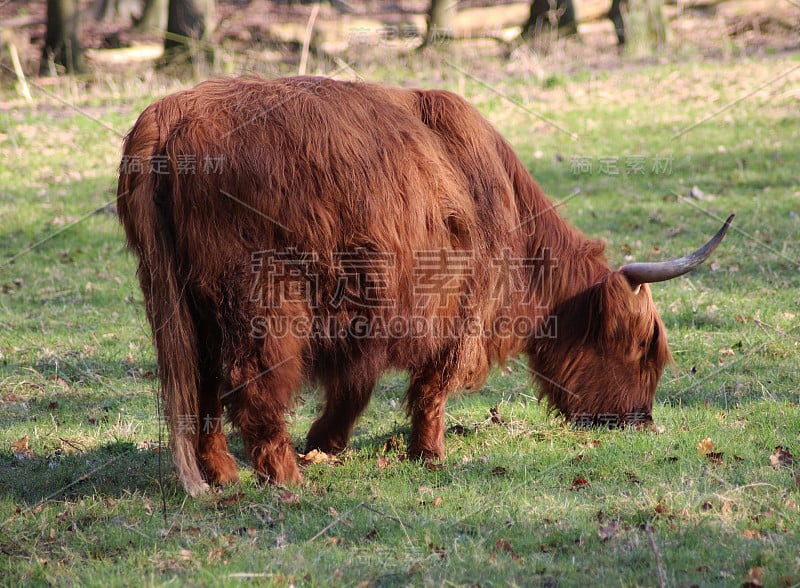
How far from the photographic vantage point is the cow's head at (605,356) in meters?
5.24

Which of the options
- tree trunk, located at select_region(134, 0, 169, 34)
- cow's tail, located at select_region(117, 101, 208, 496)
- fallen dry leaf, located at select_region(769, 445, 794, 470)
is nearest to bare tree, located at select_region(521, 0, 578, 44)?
tree trunk, located at select_region(134, 0, 169, 34)

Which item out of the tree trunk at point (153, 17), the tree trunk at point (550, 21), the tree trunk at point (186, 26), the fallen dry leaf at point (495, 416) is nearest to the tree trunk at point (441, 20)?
the tree trunk at point (550, 21)

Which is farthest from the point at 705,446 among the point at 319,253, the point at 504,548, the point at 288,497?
the point at 319,253

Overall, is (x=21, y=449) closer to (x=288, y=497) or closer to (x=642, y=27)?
(x=288, y=497)

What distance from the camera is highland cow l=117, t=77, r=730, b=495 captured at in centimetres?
409

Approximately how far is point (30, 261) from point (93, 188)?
2188 millimetres

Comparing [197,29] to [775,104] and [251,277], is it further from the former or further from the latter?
[251,277]

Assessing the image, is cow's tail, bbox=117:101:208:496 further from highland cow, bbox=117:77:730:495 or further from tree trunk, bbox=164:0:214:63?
tree trunk, bbox=164:0:214:63

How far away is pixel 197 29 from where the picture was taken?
55.2ft

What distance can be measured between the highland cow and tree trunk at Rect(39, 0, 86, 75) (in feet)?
45.1

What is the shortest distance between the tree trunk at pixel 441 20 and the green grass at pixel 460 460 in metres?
6.80

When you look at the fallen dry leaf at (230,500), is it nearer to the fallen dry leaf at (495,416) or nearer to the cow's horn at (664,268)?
the fallen dry leaf at (495,416)

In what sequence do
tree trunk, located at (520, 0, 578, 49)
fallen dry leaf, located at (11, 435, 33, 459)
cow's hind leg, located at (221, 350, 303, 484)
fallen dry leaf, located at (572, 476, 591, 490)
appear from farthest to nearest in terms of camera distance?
tree trunk, located at (520, 0, 578, 49), fallen dry leaf, located at (11, 435, 33, 459), fallen dry leaf, located at (572, 476, 591, 490), cow's hind leg, located at (221, 350, 303, 484)

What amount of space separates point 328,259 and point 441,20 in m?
14.4
